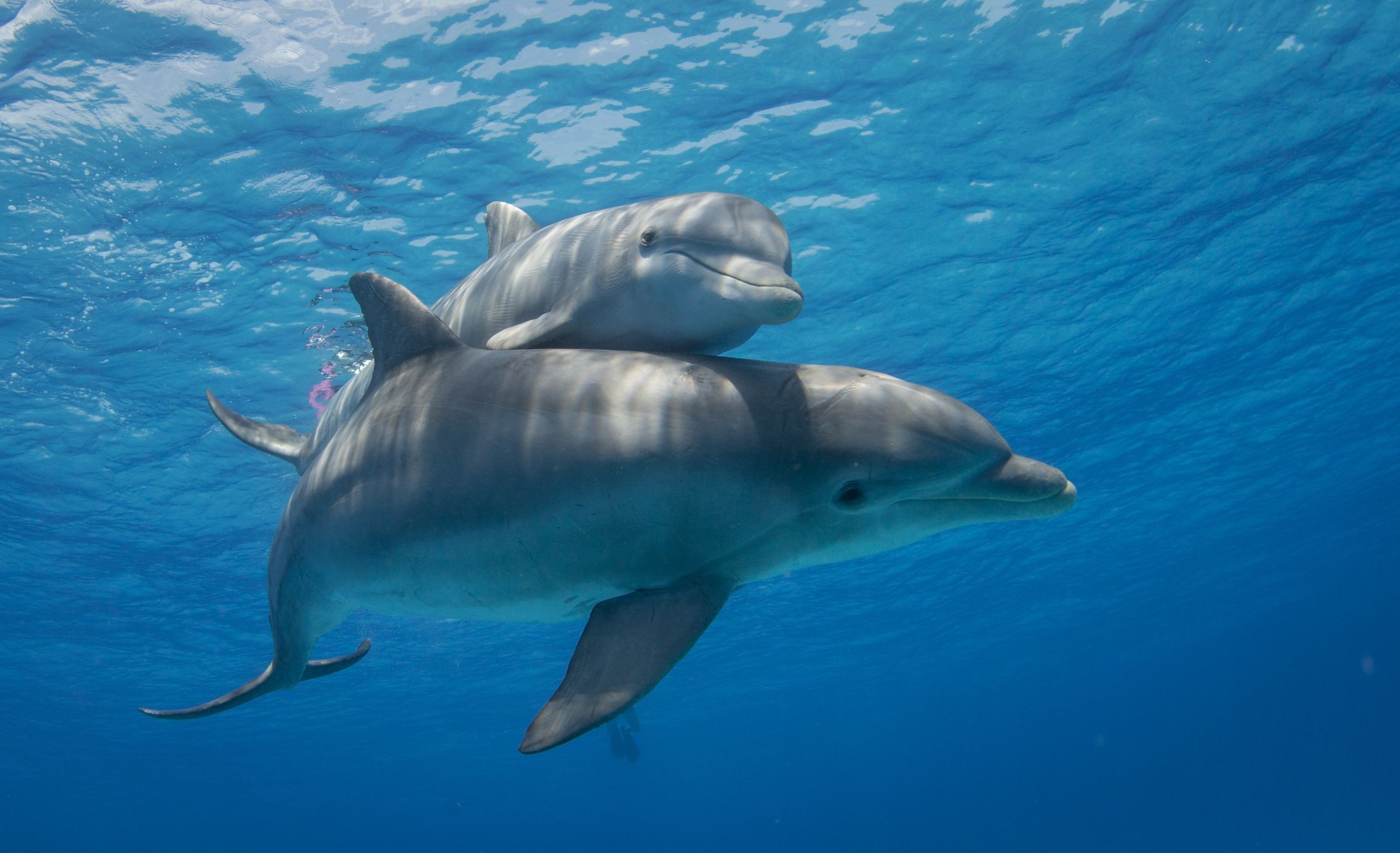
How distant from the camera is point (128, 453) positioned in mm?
14297

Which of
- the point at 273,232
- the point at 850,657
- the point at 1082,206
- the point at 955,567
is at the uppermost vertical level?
the point at 1082,206

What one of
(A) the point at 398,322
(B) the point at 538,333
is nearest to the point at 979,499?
(B) the point at 538,333

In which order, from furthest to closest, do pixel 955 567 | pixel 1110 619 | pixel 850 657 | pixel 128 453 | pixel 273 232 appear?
pixel 1110 619, pixel 850 657, pixel 955 567, pixel 128 453, pixel 273 232

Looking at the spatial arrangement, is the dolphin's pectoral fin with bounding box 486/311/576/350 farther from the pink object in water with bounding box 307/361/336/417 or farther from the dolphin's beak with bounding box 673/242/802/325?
the pink object in water with bounding box 307/361/336/417

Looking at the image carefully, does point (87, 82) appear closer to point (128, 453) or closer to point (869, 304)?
point (128, 453)

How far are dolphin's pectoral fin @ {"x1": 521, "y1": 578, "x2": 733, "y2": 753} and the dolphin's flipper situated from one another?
3.36 m

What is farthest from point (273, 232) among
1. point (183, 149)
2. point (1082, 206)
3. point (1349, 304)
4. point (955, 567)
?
point (955, 567)

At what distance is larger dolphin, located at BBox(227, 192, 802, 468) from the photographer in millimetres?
2840

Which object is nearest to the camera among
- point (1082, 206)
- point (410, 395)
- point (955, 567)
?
point (410, 395)

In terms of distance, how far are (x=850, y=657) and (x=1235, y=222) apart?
34.0m

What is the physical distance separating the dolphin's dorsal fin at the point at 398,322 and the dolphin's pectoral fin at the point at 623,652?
1.36m

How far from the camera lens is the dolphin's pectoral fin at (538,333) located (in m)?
3.24

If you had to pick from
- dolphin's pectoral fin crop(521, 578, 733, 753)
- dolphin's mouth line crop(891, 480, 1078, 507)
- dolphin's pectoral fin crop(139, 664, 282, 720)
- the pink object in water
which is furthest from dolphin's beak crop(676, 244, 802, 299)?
the pink object in water

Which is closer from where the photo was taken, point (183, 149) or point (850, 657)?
point (183, 149)
